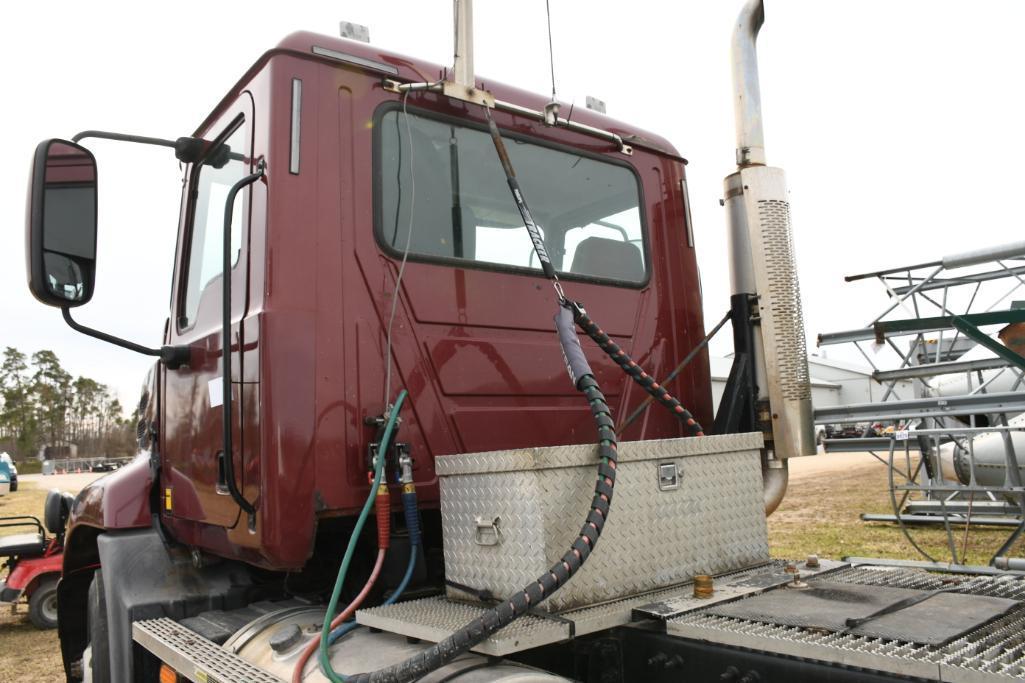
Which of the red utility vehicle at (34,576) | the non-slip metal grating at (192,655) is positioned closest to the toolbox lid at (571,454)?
the non-slip metal grating at (192,655)

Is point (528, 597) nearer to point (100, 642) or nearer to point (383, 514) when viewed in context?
point (383, 514)

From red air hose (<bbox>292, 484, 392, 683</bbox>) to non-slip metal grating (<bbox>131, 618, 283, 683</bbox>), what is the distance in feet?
0.29

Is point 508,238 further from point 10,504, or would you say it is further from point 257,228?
point 10,504

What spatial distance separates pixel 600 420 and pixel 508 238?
3.37 ft

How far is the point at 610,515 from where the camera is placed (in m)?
2.15

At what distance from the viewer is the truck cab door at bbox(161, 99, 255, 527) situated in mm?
2557

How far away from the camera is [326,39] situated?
8.63 feet

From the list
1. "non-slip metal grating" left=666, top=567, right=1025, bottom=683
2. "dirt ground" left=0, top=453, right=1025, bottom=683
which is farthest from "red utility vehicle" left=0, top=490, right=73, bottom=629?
"non-slip metal grating" left=666, top=567, right=1025, bottom=683

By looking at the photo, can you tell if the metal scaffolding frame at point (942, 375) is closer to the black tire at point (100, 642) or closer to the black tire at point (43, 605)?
the black tire at point (100, 642)

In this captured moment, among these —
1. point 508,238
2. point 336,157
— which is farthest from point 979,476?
point 336,157

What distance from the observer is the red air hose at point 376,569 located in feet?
6.68

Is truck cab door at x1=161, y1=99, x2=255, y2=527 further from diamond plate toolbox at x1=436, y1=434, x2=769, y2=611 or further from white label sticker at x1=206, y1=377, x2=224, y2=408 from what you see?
diamond plate toolbox at x1=436, y1=434, x2=769, y2=611

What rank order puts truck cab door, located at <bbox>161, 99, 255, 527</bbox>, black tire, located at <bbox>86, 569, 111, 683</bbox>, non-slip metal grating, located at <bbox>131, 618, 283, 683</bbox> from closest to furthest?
non-slip metal grating, located at <bbox>131, 618, 283, 683</bbox>, truck cab door, located at <bbox>161, 99, 255, 527</bbox>, black tire, located at <bbox>86, 569, 111, 683</bbox>

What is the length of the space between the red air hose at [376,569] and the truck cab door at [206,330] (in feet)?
1.62
